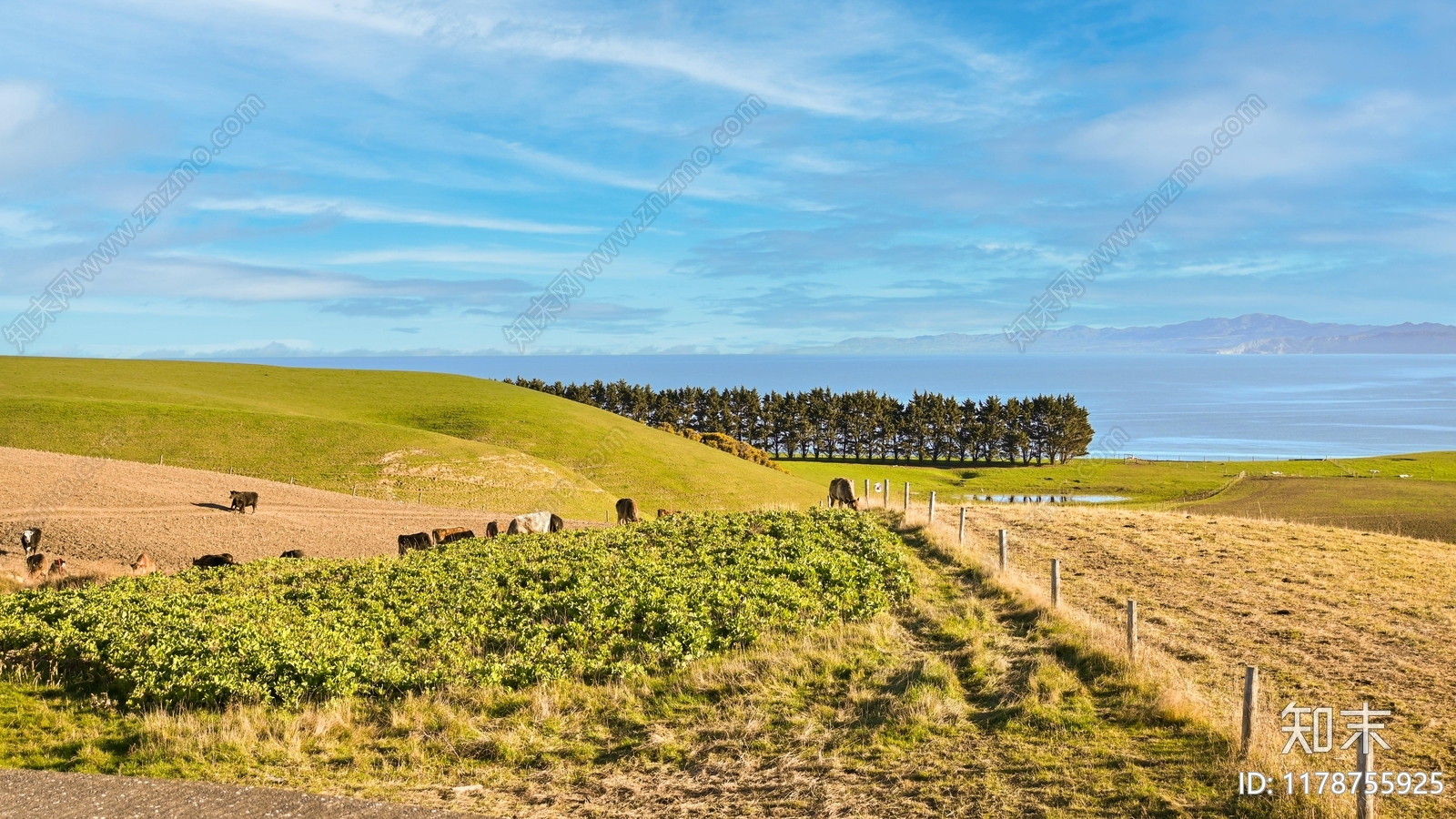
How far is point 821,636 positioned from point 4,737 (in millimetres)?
15376

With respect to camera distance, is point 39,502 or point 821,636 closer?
point 821,636

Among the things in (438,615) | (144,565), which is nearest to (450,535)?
(144,565)

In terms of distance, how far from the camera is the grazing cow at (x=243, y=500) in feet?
144

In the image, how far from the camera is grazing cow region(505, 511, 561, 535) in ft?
130

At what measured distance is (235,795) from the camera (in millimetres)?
11703

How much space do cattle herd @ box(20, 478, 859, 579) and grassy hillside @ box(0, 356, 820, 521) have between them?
465 inches

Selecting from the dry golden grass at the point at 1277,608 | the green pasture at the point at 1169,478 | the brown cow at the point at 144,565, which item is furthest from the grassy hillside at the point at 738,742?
the green pasture at the point at 1169,478

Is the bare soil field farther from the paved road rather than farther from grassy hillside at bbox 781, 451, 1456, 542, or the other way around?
grassy hillside at bbox 781, 451, 1456, 542

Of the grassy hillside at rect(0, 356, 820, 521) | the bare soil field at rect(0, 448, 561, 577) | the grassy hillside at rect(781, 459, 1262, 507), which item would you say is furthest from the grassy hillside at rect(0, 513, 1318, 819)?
the grassy hillside at rect(781, 459, 1262, 507)

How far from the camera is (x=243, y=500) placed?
4409 cm

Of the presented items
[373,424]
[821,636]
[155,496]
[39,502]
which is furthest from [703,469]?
[821,636]

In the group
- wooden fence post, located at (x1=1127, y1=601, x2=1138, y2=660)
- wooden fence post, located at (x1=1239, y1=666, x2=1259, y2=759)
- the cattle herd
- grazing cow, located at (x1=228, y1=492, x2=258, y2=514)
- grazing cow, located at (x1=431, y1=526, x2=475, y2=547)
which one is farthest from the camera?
grazing cow, located at (x1=228, y1=492, x2=258, y2=514)

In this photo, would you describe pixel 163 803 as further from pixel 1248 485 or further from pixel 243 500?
pixel 1248 485

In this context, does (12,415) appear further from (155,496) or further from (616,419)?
(616,419)
